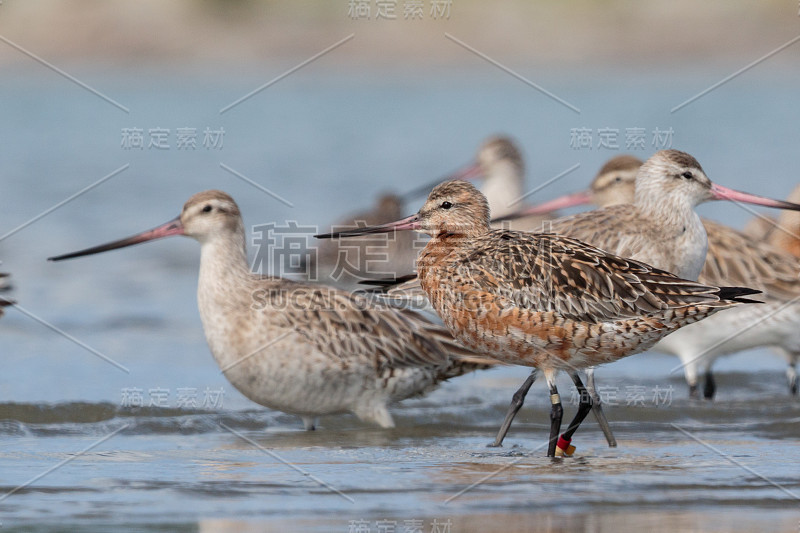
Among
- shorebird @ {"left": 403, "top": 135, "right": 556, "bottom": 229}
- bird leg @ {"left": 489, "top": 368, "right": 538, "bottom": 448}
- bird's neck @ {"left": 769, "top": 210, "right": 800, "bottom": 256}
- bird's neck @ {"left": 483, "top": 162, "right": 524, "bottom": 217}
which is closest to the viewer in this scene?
bird leg @ {"left": 489, "top": 368, "right": 538, "bottom": 448}

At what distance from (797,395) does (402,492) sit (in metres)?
4.04

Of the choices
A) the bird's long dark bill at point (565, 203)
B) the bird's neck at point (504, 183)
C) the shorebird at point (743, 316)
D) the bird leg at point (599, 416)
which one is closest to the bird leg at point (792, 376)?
the shorebird at point (743, 316)

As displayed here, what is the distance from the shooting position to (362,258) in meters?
11.6

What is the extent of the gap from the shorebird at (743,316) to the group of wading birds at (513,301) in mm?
11

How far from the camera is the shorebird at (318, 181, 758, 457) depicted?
646cm

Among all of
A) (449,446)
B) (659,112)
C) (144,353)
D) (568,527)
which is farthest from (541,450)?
(659,112)

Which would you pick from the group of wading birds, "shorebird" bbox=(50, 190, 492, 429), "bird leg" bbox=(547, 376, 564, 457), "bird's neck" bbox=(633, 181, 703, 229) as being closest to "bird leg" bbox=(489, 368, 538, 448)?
the group of wading birds

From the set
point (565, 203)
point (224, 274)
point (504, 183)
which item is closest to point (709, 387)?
point (565, 203)

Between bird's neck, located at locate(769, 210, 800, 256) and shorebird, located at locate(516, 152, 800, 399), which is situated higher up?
bird's neck, located at locate(769, 210, 800, 256)

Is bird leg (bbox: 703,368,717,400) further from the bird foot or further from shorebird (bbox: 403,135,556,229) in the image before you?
shorebird (bbox: 403,135,556,229)

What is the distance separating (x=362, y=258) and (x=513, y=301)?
17.0 feet

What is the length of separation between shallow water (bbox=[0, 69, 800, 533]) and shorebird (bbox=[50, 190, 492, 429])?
0.79 ft

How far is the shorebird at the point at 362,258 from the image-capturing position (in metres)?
11.5

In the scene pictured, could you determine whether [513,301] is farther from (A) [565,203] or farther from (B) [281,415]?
(A) [565,203]
